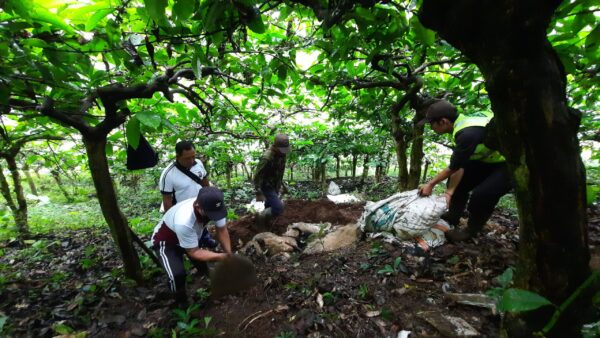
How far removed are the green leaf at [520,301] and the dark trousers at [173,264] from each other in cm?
282

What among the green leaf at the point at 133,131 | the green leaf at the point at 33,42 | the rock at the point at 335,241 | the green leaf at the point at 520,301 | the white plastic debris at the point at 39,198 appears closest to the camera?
the green leaf at the point at 520,301

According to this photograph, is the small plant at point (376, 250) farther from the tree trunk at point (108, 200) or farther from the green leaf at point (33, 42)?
the green leaf at point (33, 42)

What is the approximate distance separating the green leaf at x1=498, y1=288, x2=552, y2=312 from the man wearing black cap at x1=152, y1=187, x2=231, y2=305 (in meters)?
2.36

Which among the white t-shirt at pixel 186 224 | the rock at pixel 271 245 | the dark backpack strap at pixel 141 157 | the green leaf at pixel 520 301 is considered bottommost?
the rock at pixel 271 245

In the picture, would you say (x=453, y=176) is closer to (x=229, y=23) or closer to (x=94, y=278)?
(x=229, y=23)

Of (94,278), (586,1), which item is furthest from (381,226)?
(94,278)

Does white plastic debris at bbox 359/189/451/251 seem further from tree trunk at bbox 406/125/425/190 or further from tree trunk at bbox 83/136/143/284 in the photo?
tree trunk at bbox 83/136/143/284

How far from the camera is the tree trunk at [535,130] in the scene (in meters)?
0.94

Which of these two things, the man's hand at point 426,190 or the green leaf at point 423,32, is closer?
the green leaf at point 423,32

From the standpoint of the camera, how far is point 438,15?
3.42 ft

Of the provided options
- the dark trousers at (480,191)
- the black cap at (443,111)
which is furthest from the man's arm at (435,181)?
the black cap at (443,111)

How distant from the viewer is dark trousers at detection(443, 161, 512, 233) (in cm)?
278

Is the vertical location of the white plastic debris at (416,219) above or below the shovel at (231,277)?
above

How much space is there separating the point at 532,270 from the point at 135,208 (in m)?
11.1
